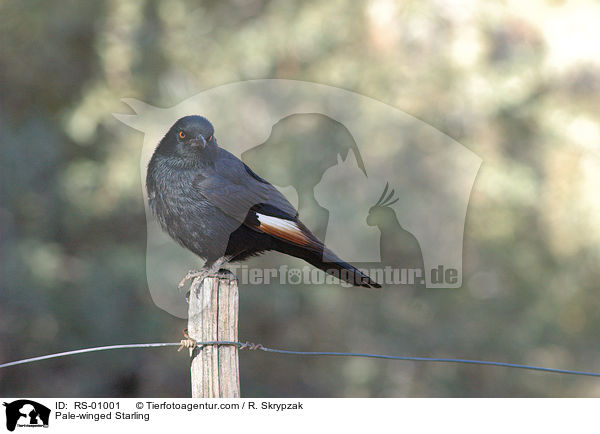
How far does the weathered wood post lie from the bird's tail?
1.06 ft

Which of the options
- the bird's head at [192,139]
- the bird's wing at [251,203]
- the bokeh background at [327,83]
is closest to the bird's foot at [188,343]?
the bird's wing at [251,203]

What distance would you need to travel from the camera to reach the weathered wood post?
262 cm

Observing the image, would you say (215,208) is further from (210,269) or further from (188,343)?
(188,343)

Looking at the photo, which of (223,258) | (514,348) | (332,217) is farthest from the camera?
(514,348)

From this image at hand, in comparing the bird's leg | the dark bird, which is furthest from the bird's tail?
the bird's leg

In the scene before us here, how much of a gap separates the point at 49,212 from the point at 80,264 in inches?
26.0

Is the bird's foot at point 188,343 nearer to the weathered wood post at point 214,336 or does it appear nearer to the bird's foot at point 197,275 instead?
the weathered wood post at point 214,336

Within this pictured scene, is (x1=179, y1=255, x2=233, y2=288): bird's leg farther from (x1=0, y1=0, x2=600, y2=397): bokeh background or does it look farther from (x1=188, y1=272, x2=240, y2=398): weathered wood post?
(x1=0, y1=0, x2=600, y2=397): bokeh background

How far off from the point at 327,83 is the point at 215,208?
559 centimetres

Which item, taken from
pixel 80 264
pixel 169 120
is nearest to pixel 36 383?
pixel 80 264

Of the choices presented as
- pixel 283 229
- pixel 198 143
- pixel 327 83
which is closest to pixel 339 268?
pixel 283 229

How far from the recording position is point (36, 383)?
814cm

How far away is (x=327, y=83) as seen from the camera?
8055mm
